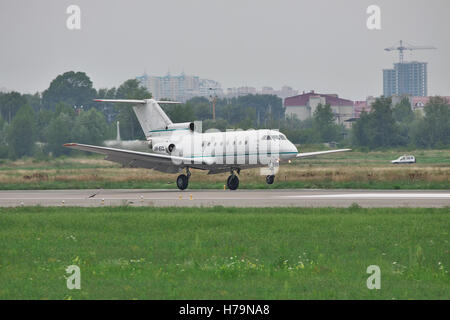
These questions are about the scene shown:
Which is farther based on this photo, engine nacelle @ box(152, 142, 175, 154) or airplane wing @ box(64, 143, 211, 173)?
engine nacelle @ box(152, 142, 175, 154)

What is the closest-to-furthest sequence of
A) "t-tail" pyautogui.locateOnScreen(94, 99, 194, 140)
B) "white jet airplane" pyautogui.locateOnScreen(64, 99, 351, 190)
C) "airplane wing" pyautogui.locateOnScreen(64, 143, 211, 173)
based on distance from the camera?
"airplane wing" pyautogui.locateOnScreen(64, 143, 211, 173), "white jet airplane" pyautogui.locateOnScreen(64, 99, 351, 190), "t-tail" pyautogui.locateOnScreen(94, 99, 194, 140)

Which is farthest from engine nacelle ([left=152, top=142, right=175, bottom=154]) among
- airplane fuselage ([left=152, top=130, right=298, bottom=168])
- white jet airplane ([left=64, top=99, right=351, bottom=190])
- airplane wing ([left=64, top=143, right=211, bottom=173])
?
airplane wing ([left=64, top=143, right=211, bottom=173])

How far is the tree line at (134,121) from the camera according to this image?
73938 mm

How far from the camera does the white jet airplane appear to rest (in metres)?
38.5

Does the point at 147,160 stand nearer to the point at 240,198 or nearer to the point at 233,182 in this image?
the point at 233,182

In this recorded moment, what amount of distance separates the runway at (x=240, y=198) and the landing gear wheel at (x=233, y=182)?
2.70 feet

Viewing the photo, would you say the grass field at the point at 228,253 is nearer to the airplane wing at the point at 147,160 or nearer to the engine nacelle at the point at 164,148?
the airplane wing at the point at 147,160

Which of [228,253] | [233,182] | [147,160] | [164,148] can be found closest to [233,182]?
[233,182]

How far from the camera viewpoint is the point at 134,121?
72.4 m

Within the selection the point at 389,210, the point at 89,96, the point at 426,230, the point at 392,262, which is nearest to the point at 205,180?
the point at 389,210

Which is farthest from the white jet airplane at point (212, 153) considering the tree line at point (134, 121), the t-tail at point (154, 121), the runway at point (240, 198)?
the tree line at point (134, 121)

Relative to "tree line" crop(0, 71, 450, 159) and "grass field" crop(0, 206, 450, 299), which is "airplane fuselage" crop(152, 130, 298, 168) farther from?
"tree line" crop(0, 71, 450, 159)
